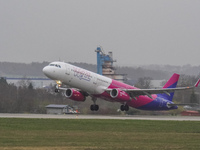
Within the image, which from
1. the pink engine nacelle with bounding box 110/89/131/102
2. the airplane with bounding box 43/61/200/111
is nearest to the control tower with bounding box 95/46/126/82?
the airplane with bounding box 43/61/200/111

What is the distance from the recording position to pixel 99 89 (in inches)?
2168

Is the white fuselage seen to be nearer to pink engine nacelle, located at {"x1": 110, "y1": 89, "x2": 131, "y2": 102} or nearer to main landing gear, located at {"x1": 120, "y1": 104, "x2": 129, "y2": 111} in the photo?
pink engine nacelle, located at {"x1": 110, "y1": 89, "x2": 131, "y2": 102}

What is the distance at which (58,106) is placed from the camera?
227 ft

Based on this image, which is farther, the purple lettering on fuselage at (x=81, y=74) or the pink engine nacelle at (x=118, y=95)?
the pink engine nacelle at (x=118, y=95)

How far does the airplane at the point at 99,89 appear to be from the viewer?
5091 centimetres

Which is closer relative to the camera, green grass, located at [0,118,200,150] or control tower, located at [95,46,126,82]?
green grass, located at [0,118,200,150]

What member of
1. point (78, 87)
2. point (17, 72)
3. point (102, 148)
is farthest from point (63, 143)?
point (17, 72)

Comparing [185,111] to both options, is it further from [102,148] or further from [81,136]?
[102,148]

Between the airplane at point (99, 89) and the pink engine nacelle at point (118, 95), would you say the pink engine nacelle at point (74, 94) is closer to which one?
the airplane at point (99, 89)

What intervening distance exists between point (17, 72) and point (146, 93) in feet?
302

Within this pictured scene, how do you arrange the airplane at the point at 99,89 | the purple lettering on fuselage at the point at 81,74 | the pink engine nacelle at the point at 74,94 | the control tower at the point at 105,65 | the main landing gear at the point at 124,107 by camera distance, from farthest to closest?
the control tower at the point at 105,65
the main landing gear at the point at 124,107
the pink engine nacelle at the point at 74,94
the purple lettering on fuselage at the point at 81,74
the airplane at the point at 99,89

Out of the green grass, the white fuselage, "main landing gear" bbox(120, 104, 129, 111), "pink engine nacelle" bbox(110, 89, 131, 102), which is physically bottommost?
the green grass

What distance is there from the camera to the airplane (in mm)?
50906

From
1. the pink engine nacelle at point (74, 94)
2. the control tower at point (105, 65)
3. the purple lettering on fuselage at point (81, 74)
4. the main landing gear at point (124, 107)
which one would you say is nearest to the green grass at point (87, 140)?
the purple lettering on fuselage at point (81, 74)
